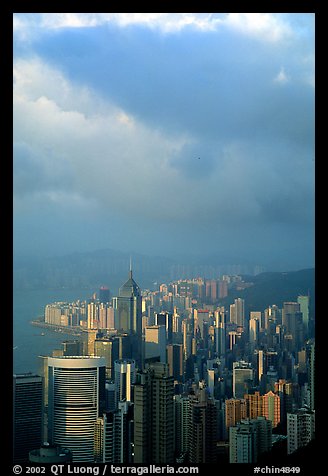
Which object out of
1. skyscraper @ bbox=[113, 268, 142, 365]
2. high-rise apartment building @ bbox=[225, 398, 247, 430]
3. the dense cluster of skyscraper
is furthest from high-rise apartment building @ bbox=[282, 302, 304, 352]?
skyscraper @ bbox=[113, 268, 142, 365]

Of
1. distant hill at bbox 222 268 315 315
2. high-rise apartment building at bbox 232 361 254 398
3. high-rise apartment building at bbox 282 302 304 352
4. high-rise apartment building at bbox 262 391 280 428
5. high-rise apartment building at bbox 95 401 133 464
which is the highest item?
distant hill at bbox 222 268 315 315

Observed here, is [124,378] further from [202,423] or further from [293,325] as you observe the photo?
[293,325]

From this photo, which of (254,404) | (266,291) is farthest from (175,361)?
(266,291)

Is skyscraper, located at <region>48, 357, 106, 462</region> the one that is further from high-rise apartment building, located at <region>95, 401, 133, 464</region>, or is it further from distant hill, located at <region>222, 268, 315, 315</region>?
distant hill, located at <region>222, 268, 315, 315</region>
